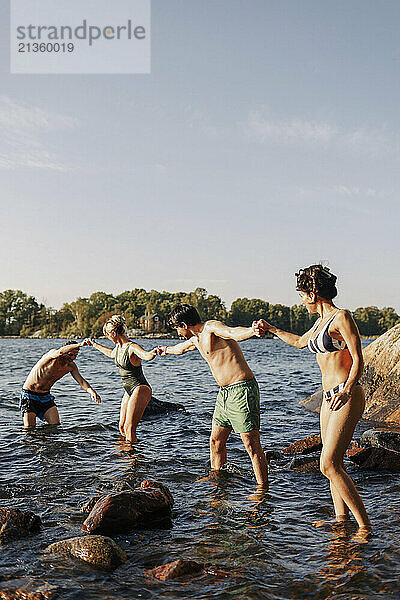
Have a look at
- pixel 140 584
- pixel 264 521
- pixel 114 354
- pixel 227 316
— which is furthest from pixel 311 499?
pixel 227 316

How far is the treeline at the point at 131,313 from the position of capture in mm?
123875

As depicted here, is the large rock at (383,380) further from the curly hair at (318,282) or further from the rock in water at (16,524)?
the rock in water at (16,524)

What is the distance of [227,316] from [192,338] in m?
121

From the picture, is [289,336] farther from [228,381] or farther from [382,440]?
[382,440]

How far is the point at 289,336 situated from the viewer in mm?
6473

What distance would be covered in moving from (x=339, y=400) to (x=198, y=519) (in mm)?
2466

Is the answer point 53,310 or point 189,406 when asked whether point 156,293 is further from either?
point 189,406

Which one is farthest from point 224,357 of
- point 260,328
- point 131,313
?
point 131,313

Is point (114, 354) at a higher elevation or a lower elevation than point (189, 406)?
higher

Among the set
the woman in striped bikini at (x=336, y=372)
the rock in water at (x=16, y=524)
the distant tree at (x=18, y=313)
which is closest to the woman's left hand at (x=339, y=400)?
the woman in striped bikini at (x=336, y=372)

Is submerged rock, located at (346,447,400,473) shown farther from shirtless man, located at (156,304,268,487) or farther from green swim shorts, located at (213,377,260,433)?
green swim shorts, located at (213,377,260,433)

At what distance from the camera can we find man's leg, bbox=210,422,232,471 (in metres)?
7.93

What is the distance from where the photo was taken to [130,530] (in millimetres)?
6227

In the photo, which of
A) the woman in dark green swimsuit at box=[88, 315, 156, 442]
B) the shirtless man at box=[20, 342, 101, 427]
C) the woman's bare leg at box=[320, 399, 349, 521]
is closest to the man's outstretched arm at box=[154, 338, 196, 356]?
the woman in dark green swimsuit at box=[88, 315, 156, 442]
